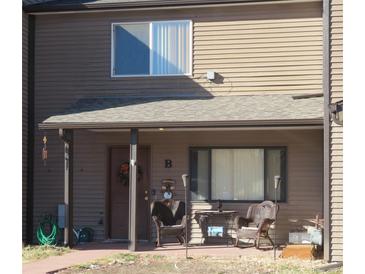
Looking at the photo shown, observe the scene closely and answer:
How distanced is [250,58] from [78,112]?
3978mm

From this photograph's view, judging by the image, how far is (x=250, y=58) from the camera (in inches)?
624

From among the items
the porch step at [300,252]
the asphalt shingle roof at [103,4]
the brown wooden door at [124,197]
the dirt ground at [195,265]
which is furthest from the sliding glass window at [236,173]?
the asphalt shingle roof at [103,4]

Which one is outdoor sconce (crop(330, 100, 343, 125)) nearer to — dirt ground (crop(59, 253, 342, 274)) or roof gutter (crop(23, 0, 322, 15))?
dirt ground (crop(59, 253, 342, 274))

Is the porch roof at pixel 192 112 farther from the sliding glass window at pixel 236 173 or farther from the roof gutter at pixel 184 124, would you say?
the sliding glass window at pixel 236 173

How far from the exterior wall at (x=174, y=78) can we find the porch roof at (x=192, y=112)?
414 millimetres

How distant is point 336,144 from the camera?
12703 millimetres

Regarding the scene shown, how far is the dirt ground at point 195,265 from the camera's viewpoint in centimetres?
1170

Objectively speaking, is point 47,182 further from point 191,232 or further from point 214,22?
point 214,22

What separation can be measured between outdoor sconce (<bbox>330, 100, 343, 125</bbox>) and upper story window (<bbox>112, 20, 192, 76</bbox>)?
181 inches

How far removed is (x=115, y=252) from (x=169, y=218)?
1866 mm

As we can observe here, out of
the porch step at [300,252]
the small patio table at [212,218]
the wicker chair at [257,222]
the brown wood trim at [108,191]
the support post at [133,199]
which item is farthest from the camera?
the brown wood trim at [108,191]

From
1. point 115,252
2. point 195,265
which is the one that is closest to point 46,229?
point 115,252

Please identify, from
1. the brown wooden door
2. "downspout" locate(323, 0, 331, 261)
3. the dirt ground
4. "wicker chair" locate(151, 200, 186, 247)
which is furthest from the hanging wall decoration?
"downspout" locate(323, 0, 331, 261)
